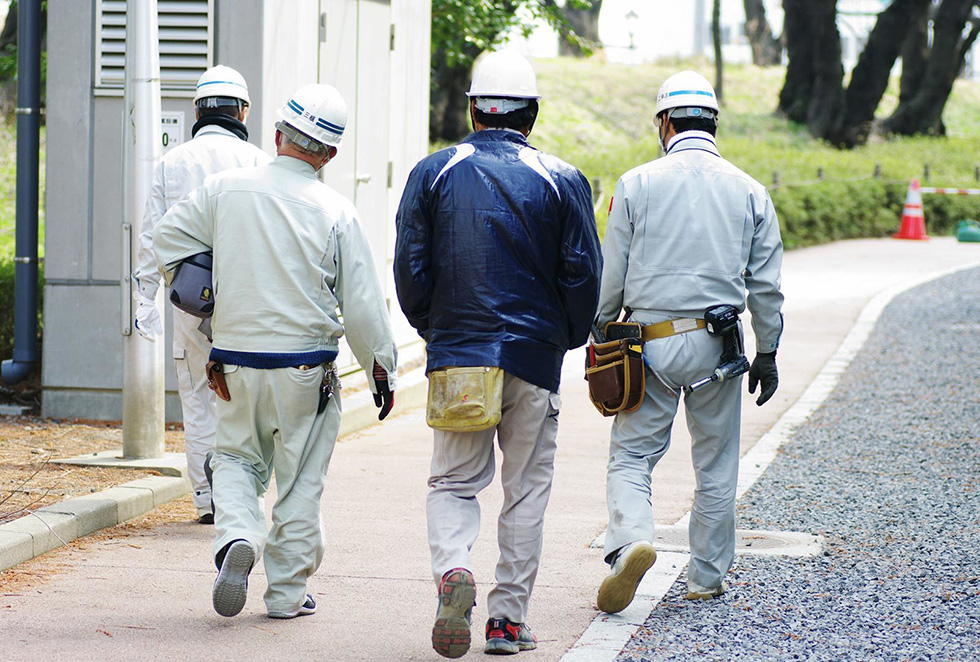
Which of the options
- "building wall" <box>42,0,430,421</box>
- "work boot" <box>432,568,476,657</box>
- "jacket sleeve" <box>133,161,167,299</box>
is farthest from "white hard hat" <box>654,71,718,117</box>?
"building wall" <box>42,0,430,421</box>

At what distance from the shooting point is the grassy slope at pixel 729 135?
32.4m

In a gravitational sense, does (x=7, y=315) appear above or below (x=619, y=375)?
below

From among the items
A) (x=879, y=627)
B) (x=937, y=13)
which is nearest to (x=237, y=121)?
(x=879, y=627)

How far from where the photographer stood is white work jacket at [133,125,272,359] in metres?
6.21

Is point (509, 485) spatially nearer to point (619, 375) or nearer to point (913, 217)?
point (619, 375)

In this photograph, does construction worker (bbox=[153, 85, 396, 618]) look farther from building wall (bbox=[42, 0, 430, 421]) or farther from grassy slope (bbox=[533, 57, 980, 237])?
grassy slope (bbox=[533, 57, 980, 237])

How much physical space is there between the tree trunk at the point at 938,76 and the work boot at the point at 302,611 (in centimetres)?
4146

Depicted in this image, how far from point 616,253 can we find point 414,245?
0.99 meters

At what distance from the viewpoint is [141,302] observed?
619 cm

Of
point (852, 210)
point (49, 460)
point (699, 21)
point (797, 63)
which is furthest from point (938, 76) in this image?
point (49, 460)

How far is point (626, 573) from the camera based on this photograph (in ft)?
15.8

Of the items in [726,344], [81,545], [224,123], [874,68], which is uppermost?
[874,68]

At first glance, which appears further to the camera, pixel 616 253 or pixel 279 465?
pixel 616 253

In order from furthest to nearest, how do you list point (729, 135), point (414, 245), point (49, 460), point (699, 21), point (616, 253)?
point (699, 21)
point (729, 135)
point (49, 460)
point (616, 253)
point (414, 245)
